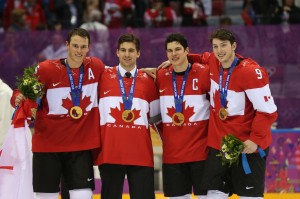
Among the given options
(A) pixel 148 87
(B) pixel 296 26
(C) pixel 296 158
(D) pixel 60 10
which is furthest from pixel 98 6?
(A) pixel 148 87

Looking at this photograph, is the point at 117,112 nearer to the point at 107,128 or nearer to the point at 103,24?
the point at 107,128

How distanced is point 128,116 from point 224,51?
963 millimetres

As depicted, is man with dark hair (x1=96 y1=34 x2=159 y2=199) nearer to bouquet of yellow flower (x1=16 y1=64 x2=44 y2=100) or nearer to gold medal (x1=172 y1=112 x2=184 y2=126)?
gold medal (x1=172 y1=112 x2=184 y2=126)

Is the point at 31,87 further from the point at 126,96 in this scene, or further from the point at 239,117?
the point at 239,117

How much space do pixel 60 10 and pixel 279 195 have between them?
5.73 m

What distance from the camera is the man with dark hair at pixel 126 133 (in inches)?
292

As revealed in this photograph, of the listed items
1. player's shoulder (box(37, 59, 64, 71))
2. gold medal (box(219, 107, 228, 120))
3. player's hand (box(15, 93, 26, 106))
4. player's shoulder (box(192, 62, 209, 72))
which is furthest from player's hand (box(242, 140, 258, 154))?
player's hand (box(15, 93, 26, 106))

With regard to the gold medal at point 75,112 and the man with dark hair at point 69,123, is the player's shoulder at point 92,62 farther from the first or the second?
the gold medal at point 75,112

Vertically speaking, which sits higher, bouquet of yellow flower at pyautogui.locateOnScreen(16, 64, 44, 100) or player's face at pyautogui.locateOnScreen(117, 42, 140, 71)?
player's face at pyautogui.locateOnScreen(117, 42, 140, 71)

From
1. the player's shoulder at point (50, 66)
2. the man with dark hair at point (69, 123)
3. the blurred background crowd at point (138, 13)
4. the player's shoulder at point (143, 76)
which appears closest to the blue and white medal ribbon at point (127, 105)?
the player's shoulder at point (143, 76)

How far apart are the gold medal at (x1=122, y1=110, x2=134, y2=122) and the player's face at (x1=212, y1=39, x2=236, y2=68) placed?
33.8 inches

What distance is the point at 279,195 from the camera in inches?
352

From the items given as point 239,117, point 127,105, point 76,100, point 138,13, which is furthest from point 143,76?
point 138,13

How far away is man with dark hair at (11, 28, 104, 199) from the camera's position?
7484 millimetres
